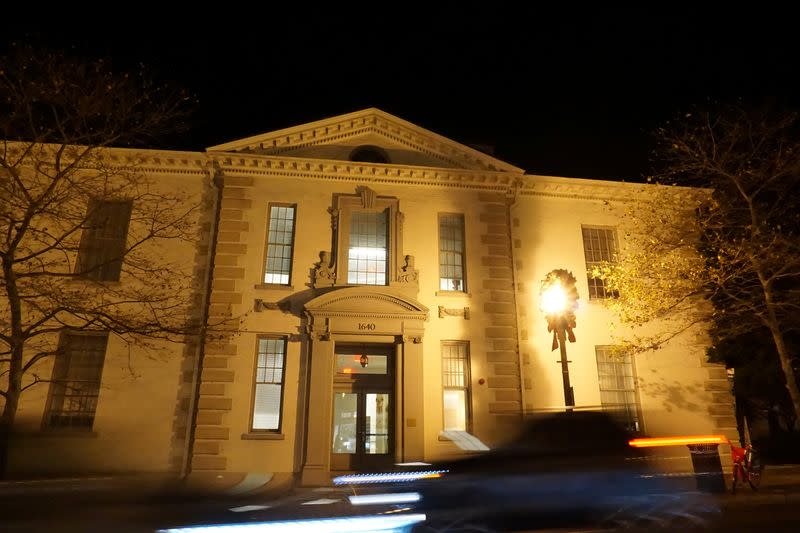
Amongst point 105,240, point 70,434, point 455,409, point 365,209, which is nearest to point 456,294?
point 455,409

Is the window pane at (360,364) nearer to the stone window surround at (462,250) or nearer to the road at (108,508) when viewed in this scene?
the stone window surround at (462,250)

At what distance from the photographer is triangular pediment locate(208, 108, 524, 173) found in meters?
15.5

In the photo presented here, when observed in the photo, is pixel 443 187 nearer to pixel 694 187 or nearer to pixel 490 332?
pixel 490 332

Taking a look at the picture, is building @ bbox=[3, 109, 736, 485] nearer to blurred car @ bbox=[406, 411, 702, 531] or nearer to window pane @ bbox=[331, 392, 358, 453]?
window pane @ bbox=[331, 392, 358, 453]

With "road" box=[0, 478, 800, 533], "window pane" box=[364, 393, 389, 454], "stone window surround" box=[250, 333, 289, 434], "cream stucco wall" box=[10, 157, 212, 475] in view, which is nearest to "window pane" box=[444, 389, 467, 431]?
"window pane" box=[364, 393, 389, 454]

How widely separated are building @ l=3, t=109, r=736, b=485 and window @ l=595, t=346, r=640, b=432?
0.20 feet

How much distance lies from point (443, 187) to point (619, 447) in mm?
10685


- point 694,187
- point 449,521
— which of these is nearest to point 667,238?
point 694,187

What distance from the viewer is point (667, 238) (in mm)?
14555

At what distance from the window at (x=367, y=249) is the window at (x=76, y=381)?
23.6ft

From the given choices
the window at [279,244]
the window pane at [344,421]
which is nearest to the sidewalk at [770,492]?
the window pane at [344,421]

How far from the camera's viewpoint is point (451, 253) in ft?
51.4

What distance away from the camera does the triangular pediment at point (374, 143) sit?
15492 millimetres

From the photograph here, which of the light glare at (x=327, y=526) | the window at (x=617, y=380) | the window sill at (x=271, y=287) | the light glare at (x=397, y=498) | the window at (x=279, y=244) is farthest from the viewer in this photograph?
the window at (x=617, y=380)
